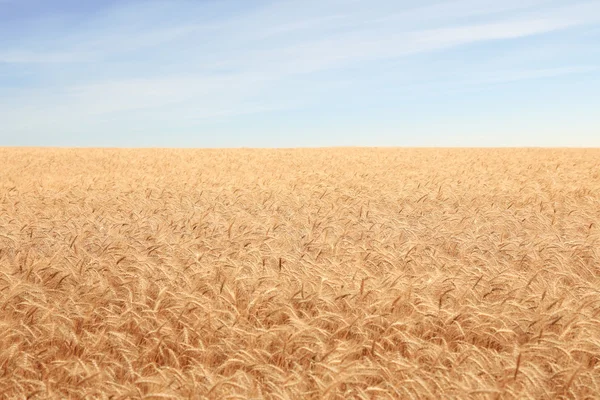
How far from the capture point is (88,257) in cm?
446

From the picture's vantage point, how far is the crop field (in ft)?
7.87

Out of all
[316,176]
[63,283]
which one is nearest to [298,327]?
[63,283]

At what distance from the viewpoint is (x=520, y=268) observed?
14.7ft

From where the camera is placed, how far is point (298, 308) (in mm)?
3363

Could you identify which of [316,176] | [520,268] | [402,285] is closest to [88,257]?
[402,285]

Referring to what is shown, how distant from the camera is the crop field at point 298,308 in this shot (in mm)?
2398

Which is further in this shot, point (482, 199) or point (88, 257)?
point (482, 199)

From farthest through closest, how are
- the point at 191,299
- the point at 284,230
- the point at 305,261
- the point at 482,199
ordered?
1. the point at 482,199
2. the point at 284,230
3. the point at 305,261
4. the point at 191,299

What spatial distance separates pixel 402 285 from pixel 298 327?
102 cm

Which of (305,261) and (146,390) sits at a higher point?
(305,261)

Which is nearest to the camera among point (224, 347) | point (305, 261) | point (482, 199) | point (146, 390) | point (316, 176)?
point (146, 390)

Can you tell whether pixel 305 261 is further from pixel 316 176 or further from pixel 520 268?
pixel 316 176

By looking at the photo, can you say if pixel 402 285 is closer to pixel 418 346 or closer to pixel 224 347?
pixel 418 346

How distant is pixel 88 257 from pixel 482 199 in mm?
6468
